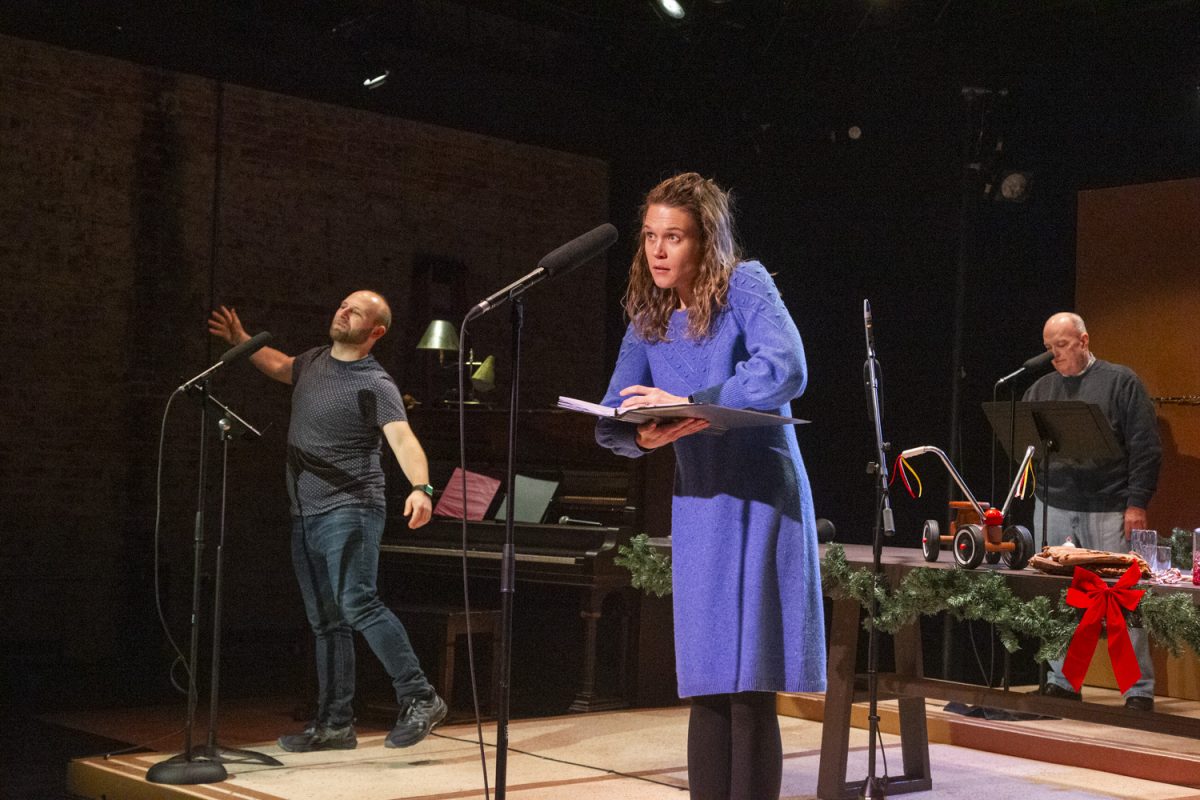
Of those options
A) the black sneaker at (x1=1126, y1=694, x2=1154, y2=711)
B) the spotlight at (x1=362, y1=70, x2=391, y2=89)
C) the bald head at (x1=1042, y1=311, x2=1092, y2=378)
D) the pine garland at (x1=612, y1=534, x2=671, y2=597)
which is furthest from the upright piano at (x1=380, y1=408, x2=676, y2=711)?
the spotlight at (x1=362, y1=70, x2=391, y2=89)

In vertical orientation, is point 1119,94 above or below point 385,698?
above

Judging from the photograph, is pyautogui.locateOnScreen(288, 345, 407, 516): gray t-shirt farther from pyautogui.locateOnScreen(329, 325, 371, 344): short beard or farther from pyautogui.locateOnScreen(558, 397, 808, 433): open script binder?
pyautogui.locateOnScreen(558, 397, 808, 433): open script binder

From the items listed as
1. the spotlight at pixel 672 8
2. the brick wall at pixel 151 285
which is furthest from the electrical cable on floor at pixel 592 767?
the spotlight at pixel 672 8

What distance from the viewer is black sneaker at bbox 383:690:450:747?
5.49 meters

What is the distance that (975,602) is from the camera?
4.20m

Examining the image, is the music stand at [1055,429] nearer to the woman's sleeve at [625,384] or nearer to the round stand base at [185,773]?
the woman's sleeve at [625,384]

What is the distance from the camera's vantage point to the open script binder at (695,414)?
287cm

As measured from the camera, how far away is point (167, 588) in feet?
29.0

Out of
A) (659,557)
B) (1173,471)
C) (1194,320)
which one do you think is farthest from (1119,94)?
(659,557)

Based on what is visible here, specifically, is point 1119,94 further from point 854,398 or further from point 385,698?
point 385,698

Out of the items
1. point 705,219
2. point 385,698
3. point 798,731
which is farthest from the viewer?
point 385,698

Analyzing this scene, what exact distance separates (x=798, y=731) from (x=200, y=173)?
17.7 feet

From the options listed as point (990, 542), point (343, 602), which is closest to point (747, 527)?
point (990, 542)

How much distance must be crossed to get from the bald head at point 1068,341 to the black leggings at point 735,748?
3.85 meters
